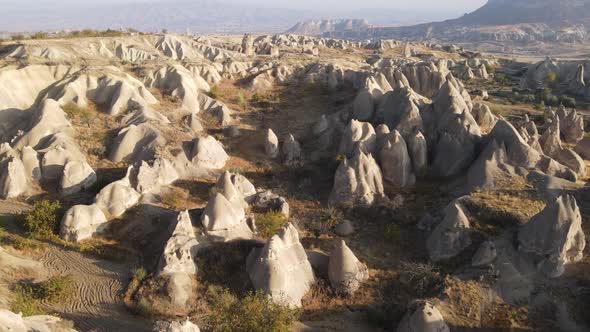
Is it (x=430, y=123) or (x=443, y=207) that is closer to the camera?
(x=443, y=207)

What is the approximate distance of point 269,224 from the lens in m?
18.9

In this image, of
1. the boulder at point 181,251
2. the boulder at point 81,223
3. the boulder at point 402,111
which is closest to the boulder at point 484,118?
the boulder at point 402,111

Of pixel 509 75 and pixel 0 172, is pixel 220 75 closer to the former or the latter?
pixel 0 172

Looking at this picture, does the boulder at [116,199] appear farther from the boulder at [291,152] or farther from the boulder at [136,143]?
the boulder at [291,152]

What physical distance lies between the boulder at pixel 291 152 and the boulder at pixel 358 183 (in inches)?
208

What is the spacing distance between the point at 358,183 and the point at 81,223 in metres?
13.3

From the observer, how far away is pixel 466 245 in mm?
16688

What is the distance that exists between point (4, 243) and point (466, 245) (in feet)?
63.7

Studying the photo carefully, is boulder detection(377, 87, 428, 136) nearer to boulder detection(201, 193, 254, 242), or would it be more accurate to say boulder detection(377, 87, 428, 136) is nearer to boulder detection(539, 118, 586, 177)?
boulder detection(539, 118, 586, 177)

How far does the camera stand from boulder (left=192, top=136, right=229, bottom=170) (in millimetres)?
24109

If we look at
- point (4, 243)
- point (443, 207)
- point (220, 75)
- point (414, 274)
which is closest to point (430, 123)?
point (443, 207)

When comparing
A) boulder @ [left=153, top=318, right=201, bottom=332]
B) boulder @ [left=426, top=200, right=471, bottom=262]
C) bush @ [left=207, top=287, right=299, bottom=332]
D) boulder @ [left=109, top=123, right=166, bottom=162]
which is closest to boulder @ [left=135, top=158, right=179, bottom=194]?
boulder @ [left=109, top=123, right=166, bottom=162]

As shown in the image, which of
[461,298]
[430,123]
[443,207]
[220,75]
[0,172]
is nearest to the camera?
[461,298]

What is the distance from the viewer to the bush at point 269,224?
18.6 meters
